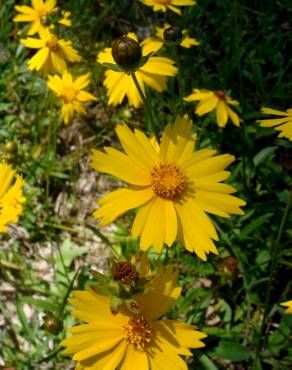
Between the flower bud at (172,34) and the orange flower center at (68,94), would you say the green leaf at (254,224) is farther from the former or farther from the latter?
the orange flower center at (68,94)

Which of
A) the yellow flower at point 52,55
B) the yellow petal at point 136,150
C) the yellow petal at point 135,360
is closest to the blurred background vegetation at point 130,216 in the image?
the yellow flower at point 52,55

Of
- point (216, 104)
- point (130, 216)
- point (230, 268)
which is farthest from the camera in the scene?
point (216, 104)

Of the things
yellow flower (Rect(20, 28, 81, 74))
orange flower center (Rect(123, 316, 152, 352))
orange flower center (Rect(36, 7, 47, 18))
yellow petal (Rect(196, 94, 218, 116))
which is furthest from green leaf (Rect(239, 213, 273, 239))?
orange flower center (Rect(36, 7, 47, 18))

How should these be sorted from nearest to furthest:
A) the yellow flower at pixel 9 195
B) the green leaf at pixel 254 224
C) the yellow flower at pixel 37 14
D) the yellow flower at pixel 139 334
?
the yellow flower at pixel 139 334
the yellow flower at pixel 9 195
the green leaf at pixel 254 224
the yellow flower at pixel 37 14

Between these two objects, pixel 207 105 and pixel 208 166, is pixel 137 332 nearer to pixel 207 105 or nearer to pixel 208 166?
pixel 208 166

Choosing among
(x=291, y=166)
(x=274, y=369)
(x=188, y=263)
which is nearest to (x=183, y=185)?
(x=188, y=263)

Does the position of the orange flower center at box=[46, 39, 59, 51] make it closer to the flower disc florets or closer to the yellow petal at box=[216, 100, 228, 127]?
the yellow petal at box=[216, 100, 228, 127]

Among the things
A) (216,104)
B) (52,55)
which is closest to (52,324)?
(216,104)
